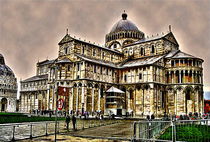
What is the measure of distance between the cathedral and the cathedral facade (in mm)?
59162

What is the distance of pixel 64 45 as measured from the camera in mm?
50250

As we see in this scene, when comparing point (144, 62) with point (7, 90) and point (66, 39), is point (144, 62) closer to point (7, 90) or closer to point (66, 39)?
point (66, 39)

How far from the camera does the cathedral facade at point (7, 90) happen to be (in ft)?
325

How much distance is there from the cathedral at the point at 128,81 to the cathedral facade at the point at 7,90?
194 ft

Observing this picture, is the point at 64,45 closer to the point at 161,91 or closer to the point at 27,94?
the point at 161,91

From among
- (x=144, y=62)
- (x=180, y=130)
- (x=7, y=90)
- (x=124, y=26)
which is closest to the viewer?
(x=180, y=130)

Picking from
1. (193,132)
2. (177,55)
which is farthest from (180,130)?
(177,55)

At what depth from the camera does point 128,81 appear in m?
50.8

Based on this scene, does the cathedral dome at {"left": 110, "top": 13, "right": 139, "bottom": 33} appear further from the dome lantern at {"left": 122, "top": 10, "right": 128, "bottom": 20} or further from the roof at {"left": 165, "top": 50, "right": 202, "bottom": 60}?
the roof at {"left": 165, "top": 50, "right": 202, "bottom": 60}

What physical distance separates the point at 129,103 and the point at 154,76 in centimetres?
859

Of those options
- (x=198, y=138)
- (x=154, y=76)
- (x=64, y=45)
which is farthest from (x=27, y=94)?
(x=198, y=138)

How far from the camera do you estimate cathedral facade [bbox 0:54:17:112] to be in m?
98.9

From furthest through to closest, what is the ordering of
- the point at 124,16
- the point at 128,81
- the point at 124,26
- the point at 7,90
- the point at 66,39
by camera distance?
the point at 7,90, the point at 124,16, the point at 124,26, the point at 128,81, the point at 66,39

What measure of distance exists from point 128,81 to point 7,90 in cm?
7212
